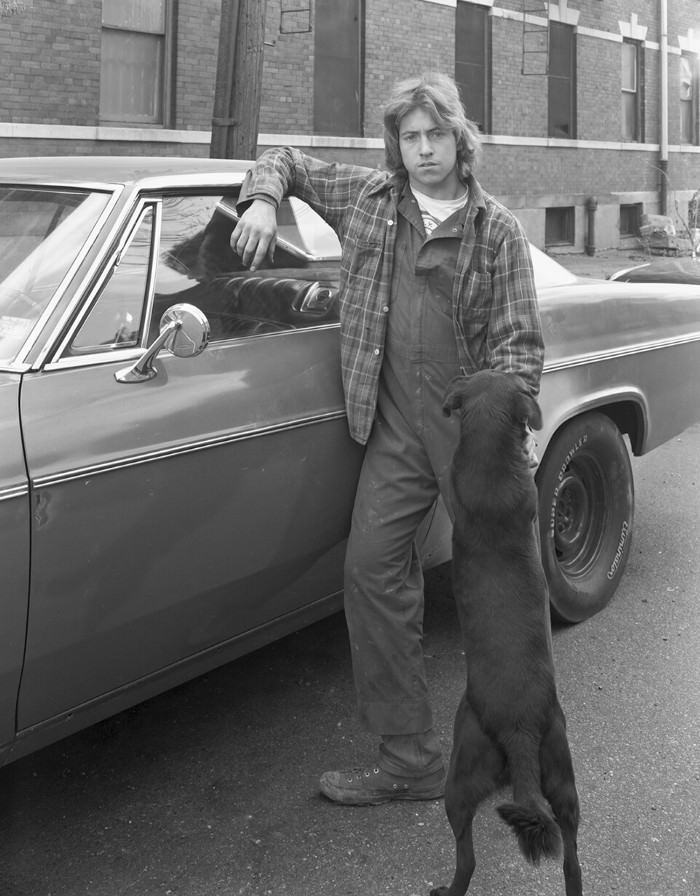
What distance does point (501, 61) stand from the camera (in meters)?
17.9

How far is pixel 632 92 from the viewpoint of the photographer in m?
21.8

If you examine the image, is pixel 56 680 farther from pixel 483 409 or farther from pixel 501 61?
pixel 501 61

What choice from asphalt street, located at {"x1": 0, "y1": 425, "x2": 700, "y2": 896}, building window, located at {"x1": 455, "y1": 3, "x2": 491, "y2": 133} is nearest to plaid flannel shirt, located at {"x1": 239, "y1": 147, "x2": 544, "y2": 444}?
asphalt street, located at {"x1": 0, "y1": 425, "x2": 700, "y2": 896}

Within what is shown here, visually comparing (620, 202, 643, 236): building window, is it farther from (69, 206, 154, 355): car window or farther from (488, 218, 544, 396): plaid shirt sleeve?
(69, 206, 154, 355): car window

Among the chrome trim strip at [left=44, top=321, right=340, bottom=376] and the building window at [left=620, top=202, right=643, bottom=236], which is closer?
the chrome trim strip at [left=44, top=321, right=340, bottom=376]

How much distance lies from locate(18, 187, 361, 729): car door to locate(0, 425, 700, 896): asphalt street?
441 millimetres

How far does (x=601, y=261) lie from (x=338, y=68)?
21.3 ft

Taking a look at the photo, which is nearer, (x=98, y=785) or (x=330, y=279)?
(x=98, y=785)

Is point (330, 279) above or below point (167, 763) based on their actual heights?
above

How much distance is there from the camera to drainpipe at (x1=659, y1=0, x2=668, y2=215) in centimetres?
2172

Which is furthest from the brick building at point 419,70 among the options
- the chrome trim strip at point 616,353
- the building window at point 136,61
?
the chrome trim strip at point 616,353

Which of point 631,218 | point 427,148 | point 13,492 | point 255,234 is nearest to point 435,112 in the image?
point 427,148

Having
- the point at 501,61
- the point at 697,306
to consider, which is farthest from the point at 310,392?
the point at 501,61

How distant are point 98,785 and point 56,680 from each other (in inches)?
30.2
